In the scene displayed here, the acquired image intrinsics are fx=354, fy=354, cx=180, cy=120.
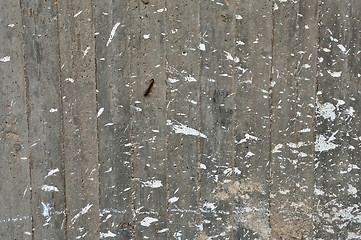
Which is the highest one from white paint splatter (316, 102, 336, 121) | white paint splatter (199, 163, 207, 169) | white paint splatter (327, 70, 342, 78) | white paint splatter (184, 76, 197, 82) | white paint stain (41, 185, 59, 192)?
white paint splatter (327, 70, 342, 78)

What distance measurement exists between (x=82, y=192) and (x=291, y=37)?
1.13 meters

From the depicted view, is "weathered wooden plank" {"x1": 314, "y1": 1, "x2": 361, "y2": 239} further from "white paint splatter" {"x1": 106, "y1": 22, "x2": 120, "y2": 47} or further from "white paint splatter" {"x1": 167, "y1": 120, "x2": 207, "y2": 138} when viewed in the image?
"white paint splatter" {"x1": 106, "y1": 22, "x2": 120, "y2": 47}

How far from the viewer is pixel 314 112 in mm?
1513

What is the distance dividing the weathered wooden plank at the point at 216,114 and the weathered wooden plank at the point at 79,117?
481mm

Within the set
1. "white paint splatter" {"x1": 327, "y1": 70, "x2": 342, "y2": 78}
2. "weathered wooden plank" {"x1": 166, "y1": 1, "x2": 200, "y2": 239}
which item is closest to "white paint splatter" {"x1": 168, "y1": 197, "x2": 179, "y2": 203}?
"weathered wooden plank" {"x1": 166, "y1": 1, "x2": 200, "y2": 239}

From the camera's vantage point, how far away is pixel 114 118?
156cm

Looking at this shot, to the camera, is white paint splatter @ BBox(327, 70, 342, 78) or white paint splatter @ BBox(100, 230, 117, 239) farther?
white paint splatter @ BBox(100, 230, 117, 239)

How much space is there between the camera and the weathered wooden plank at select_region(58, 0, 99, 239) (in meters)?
1.53

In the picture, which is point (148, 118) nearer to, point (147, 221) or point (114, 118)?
point (114, 118)

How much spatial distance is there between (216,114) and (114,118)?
1.47 feet

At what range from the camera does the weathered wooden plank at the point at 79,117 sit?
153cm

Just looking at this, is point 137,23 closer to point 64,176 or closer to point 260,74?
point 260,74

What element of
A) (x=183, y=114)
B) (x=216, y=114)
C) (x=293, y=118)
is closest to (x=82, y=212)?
(x=183, y=114)

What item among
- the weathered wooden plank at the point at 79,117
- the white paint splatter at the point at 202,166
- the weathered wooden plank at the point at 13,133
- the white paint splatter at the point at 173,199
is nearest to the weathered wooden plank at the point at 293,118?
the white paint splatter at the point at 202,166
